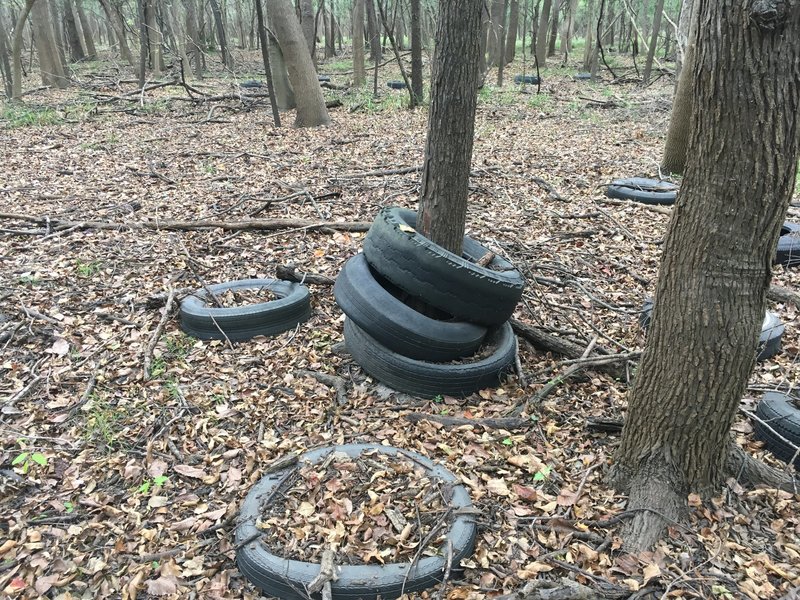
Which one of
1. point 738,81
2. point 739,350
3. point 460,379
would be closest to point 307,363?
point 460,379

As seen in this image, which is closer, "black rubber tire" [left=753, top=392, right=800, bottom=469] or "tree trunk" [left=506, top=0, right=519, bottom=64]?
"black rubber tire" [left=753, top=392, right=800, bottom=469]

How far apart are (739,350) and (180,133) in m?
12.5

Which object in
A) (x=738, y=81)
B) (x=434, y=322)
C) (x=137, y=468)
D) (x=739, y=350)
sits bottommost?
(x=137, y=468)

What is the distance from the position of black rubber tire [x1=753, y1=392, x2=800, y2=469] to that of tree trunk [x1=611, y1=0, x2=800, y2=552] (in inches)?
18.7

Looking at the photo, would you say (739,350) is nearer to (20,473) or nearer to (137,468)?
(137,468)

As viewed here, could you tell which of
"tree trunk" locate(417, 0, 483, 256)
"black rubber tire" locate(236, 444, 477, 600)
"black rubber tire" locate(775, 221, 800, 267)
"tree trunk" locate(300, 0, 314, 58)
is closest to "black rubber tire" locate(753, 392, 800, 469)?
"black rubber tire" locate(236, 444, 477, 600)

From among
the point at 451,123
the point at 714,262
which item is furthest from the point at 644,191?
the point at 714,262

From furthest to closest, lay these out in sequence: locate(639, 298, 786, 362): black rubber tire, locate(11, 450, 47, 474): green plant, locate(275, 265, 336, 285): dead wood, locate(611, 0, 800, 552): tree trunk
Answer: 1. locate(275, 265, 336, 285): dead wood
2. locate(639, 298, 786, 362): black rubber tire
3. locate(11, 450, 47, 474): green plant
4. locate(611, 0, 800, 552): tree trunk

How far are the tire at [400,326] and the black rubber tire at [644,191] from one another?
14.8 ft

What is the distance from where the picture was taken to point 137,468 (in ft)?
Result: 11.1

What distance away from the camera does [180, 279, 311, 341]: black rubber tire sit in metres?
4.63

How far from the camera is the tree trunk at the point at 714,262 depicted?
87.4 inches

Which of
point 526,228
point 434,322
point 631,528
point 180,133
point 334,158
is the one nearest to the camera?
point 631,528

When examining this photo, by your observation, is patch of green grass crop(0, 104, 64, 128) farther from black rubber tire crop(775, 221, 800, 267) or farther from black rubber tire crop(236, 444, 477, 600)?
black rubber tire crop(775, 221, 800, 267)
